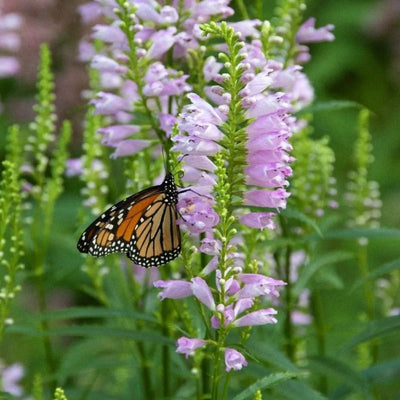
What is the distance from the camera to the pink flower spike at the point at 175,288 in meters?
2.42

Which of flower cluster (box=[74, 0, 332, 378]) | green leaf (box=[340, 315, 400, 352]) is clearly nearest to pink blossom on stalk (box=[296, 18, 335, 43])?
flower cluster (box=[74, 0, 332, 378])

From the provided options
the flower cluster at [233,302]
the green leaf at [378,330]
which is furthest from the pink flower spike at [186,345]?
the green leaf at [378,330]

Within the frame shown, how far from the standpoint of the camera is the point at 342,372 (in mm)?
3068

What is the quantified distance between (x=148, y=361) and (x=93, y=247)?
905 mm

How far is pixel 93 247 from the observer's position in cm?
268

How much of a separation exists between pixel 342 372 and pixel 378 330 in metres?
0.34

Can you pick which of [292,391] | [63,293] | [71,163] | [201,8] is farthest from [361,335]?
[63,293]

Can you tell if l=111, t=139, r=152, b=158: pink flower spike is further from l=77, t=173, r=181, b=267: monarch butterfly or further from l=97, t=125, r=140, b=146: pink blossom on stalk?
l=77, t=173, r=181, b=267: monarch butterfly

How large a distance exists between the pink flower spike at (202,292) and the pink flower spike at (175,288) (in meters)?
0.07

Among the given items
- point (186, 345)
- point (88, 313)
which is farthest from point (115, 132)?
point (186, 345)

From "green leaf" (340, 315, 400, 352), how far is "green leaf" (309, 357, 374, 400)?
0.60 ft

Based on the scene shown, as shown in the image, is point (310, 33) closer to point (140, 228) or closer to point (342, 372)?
point (140, 228)

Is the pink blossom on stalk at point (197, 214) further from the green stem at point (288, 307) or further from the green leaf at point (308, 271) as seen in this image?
the green leaf at point (308, 271)

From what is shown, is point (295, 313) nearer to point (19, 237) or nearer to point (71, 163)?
point (71, 163)
